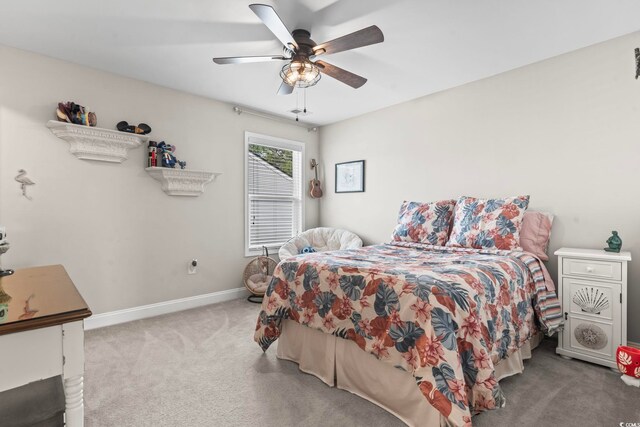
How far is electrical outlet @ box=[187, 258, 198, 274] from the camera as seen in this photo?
3.71 meters

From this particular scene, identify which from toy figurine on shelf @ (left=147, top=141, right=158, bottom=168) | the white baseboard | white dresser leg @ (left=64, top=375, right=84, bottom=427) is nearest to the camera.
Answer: white dresser leg @ (left=64, top=375, right=84, bottom=427)

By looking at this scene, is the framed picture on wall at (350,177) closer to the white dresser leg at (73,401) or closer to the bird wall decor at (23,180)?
the bird wall decor at (23,180)

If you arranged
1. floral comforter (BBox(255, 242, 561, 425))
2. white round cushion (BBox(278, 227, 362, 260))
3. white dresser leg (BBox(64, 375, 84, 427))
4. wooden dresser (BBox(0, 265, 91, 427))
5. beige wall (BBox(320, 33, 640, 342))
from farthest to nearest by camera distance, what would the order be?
white round cushion (BBox(278, 227, 362, 260)) < beige wall (BBox(320, 33, 640, 342)) < floral comforter (BBox(255, 242, 561, 425)) < white dresser leg (BBox(64, 375, 84, 427)) < wooden dresser (BBox(0, 265, 91, 427))

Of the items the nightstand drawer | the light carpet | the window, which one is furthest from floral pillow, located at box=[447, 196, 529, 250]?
the window

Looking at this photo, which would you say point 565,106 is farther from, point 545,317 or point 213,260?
point 213,260

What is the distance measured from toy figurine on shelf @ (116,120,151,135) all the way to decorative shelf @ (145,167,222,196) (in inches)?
15.2

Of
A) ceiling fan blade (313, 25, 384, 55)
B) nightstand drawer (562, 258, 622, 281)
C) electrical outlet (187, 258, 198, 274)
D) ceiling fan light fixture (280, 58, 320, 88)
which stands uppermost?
ceiling fan blade (313, 25, 384, 55)

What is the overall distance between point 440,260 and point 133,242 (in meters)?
2.99

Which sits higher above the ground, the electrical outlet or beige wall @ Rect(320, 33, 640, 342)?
beige wall @ Rect(320, 33, 640, 342)

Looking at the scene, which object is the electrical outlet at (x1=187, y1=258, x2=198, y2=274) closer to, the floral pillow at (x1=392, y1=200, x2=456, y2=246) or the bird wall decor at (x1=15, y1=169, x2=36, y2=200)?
the bird wall decor at (x1=15, y1=169, x2=36, y2=200)

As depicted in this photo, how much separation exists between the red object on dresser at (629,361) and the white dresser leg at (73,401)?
2.88 metres

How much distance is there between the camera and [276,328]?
2396 millimetres

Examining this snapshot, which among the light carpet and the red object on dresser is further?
the red object on dresser

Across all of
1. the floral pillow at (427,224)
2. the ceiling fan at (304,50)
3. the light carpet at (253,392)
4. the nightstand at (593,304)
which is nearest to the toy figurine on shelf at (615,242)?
the nightstand at (593,304)
